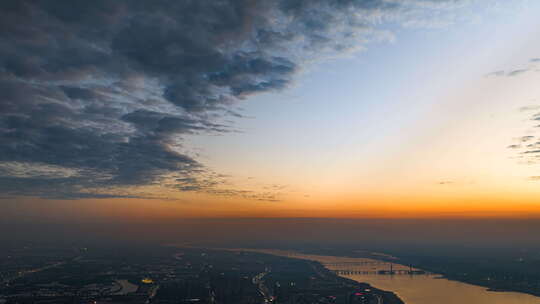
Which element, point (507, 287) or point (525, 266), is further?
point (525, 266)

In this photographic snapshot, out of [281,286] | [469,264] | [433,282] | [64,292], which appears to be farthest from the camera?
[469,264]

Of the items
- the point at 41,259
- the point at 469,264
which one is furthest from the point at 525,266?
the point at 41,259

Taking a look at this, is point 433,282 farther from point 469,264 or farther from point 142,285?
point 142,285

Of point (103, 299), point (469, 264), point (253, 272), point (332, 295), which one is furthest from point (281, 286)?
point (469, 264)

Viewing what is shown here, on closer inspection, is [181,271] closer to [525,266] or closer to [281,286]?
[281,286]

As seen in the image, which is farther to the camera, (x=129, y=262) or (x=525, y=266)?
(x=129, y=262)

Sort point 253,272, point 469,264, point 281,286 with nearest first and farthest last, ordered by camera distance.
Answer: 1. point 281,286
2. point 253,272
3. point 469,264

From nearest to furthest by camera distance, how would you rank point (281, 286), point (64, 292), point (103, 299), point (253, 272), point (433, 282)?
point (103, 299) < point (64, 292) < point (281, 286) < point (433, 282) < point (253, 272)

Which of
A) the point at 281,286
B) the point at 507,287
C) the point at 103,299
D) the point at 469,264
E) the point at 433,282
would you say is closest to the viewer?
the point at 103,299
